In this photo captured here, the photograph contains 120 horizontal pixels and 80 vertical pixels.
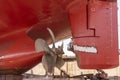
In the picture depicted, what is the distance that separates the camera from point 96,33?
3.88 meters

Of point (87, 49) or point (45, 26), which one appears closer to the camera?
point (87, 49)

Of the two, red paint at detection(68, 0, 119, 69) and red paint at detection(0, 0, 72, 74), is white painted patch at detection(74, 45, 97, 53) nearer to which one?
red paint at detection(68, 0, 119, 69)

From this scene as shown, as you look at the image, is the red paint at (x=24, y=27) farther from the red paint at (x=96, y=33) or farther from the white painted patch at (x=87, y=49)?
the white painted patch at (x=87, y=49)

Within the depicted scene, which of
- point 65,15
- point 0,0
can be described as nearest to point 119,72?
point 65,15

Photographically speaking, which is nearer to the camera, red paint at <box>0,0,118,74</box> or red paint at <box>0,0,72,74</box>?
red paint at <box>0,0,118,74</box>

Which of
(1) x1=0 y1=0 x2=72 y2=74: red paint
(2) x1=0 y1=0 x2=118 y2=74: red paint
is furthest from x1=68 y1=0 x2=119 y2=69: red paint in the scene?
(1) x1=0 y1=0 x2=72 y2=74: red paint

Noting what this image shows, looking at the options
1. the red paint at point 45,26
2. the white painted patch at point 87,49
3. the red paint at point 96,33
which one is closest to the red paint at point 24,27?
the red paint at point 45,26

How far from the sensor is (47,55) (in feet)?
13.2

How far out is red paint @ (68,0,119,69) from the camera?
3.86 meters

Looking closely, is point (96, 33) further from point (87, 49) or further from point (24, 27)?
point (24, 27)

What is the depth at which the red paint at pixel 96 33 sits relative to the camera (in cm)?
386

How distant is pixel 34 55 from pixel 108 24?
1.06 m

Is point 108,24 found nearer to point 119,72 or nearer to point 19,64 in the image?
point 19,64

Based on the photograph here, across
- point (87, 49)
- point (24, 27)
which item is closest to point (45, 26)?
point (24, 27)
